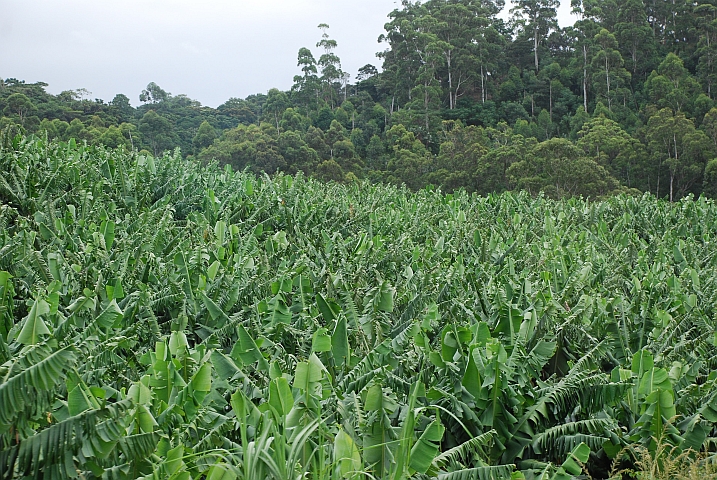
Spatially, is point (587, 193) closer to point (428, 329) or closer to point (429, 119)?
point (429, 119)

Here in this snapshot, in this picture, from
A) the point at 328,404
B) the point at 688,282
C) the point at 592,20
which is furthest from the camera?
the point at 592,20

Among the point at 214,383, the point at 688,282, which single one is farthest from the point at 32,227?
the point at 688,282

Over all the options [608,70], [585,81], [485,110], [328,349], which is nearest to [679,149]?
[608,70]

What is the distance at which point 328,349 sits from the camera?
271 centimetres

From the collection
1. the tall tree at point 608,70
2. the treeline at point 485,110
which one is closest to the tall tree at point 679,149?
the treeline at point 485,110

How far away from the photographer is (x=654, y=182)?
1404 inches

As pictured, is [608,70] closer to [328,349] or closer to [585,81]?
[585,81]

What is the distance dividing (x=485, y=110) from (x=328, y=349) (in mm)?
53738

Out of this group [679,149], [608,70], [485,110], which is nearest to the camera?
[679,149]

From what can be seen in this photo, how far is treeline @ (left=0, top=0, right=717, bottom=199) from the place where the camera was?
33469 millimetres

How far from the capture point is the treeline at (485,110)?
3347 cm

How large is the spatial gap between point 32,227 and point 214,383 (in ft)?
9.69

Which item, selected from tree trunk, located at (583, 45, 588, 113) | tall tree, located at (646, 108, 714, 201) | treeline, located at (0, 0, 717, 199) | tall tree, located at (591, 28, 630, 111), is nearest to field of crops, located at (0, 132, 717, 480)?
treeline, located at (0, 0, 717, 199)

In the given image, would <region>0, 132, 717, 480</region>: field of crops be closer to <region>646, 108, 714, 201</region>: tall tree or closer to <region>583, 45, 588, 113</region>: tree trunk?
<region>646, 108, 714, 201</region>: tall tree
